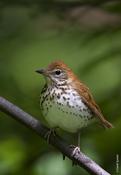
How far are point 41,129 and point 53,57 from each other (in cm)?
223

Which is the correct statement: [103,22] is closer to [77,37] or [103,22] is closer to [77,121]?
[77,37]

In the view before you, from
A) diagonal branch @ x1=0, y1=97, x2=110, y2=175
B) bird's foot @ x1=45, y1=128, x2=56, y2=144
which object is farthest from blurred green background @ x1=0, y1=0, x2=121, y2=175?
diagonal branch @ x1=0, y1=97, x2=110, y2=175

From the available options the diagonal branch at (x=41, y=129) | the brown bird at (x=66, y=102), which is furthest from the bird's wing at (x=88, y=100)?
the diagonal branch at (x=41, y=129)

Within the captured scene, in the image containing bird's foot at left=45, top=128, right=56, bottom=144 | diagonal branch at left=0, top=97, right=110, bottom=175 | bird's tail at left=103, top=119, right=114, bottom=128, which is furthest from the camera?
bird's tail at left=103, top=119, right=114, bottom=128

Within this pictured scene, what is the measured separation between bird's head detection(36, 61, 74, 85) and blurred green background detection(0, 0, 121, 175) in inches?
3.4

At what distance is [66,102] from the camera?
11.0 ft

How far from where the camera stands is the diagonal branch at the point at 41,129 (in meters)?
2.62

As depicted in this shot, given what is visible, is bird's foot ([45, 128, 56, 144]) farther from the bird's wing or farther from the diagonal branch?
the bird's wing

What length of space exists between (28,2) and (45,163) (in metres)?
0.98

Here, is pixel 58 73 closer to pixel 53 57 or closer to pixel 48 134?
pixel 48 134

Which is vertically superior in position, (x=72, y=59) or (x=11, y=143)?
(x=72, y=59)

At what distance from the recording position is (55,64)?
3.46 metres

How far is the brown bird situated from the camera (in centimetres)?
330

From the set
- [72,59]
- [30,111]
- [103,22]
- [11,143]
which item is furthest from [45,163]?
[72,59]
